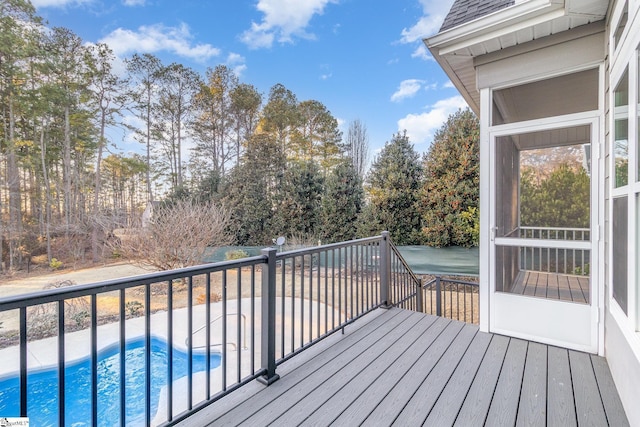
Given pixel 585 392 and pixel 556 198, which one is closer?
pixel 585 392

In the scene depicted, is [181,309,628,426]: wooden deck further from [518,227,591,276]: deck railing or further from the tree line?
the tree line

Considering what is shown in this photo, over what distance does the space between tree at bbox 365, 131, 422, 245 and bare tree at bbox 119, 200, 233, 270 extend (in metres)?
5.52

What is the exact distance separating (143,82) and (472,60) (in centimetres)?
1636

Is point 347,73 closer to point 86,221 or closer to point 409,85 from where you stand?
point 409,85

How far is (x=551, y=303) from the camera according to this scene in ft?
8.66

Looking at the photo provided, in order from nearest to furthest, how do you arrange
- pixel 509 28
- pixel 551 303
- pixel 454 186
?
pixel 509 28
pixel 551 303
pixel 454 186

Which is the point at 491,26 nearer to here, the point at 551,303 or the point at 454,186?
the point at 551,303

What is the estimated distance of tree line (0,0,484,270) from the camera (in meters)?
10.2

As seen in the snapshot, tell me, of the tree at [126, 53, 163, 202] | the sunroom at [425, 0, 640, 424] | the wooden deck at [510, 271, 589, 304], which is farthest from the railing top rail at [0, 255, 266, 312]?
the tree at [126, 53, 163, 202]

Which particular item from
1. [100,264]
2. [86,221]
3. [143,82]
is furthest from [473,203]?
[143,82]

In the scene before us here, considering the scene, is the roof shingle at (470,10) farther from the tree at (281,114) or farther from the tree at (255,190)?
the tree at (281,114)

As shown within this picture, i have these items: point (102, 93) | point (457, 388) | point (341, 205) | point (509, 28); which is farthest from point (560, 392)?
point (102, 93)

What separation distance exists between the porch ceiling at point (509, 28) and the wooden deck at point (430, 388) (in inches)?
102

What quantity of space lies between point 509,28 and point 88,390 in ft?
21.8
